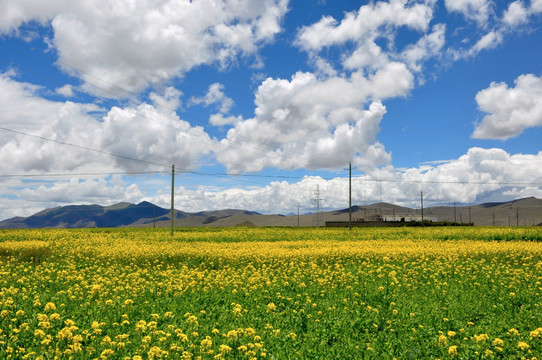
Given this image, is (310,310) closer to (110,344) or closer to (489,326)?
(489,326)

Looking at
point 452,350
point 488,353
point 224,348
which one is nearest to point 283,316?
point 224,348

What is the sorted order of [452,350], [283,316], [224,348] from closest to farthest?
[224,348], [452,350], [283,316]

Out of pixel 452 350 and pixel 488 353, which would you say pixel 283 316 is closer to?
pixel 452 350

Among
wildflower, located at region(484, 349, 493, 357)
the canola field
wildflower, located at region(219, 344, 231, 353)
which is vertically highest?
wildflower, located at region(219, 344, 231, 353)

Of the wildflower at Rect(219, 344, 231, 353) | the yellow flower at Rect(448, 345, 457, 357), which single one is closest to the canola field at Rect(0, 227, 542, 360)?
the wildflower at Rect(219, 344, 231, 353)

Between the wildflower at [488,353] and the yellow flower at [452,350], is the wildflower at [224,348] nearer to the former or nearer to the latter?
the yellow flower at [452,350]

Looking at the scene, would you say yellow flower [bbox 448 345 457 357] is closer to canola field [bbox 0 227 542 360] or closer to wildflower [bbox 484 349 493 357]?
canola field [bbox 0 227 542 360]

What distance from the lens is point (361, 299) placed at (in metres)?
11.7

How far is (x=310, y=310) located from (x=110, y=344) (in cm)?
561

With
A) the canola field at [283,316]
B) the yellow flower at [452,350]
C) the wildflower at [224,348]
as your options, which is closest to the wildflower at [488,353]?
the canola field at [283,316]

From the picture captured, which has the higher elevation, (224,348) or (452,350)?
(224,348)

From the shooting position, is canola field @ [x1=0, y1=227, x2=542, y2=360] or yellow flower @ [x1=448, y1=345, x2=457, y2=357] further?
canola field @ [x1=0, y1=227, x2=542, y2=360]

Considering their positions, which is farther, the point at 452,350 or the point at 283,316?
the point at 283,316

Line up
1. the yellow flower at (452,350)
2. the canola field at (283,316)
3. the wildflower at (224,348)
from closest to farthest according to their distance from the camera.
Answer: the wildflower at (224,348) < the yellow flower at (452,350) < the canola field at (283,316)
